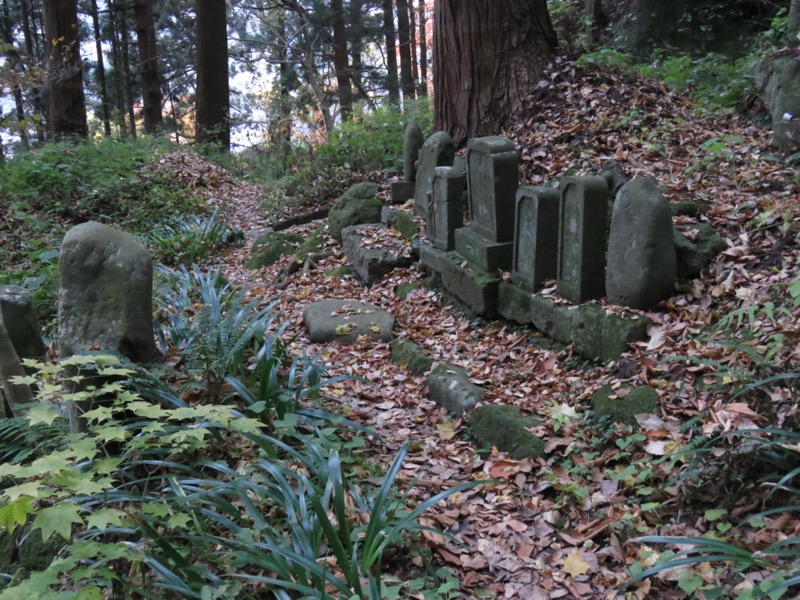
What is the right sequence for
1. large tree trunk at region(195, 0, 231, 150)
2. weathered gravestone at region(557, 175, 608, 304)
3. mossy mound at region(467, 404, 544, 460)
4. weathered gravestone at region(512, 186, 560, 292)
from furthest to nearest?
large tree trunk at region(195, 0, 231, 150)
weathered gravestone at region(512, 186, 560, 292)
weathered gravestone at region(557, 175, 608, 304)
mossy mound at region(467, 404, 544, 460)

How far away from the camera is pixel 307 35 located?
1662 cm

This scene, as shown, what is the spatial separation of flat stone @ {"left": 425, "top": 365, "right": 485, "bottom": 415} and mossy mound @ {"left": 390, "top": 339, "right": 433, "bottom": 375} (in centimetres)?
20

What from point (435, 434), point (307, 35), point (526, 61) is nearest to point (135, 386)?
point (435, 434)

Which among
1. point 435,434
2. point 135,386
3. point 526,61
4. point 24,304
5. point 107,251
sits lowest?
point 435,434

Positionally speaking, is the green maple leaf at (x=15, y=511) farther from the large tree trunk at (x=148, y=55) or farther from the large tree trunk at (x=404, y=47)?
the large tree trunk at (x=404, y=47)

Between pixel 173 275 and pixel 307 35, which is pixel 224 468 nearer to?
pixel 173 275

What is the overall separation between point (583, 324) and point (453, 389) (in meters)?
0.99

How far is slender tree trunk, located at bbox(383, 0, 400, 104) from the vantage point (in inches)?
671

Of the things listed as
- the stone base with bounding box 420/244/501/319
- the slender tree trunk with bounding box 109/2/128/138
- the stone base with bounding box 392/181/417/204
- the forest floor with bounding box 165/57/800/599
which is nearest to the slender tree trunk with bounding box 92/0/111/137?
the slender tree trunk with bounding box 109/2/128/138

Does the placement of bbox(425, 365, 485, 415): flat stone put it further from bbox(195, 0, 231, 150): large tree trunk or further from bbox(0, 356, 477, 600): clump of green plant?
bbox(195, 0, 231, 150): large tree trunk

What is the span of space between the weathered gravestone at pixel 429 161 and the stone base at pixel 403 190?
0.36 m

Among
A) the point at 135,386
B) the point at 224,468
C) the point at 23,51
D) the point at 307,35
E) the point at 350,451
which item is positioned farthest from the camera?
the point at 23,51

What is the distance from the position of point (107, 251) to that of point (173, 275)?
338cm

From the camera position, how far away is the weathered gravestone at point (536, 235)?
14.6 ft
